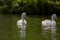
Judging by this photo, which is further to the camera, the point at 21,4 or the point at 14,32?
the point at 21,4

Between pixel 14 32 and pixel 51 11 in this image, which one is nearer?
pixel 14 32

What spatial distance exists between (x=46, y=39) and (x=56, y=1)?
20.5 metres

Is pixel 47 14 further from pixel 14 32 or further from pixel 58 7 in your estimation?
pixel 14 32

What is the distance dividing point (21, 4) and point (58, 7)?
4188mm

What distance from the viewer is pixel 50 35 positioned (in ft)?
66.9

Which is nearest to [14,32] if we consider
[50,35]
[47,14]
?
[50,35]

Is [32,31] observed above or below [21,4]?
below

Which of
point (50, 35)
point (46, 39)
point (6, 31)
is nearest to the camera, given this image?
point (46, 39)

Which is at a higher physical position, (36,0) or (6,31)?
(36,0)

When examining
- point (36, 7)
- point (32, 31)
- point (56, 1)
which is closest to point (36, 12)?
point (36, 7)

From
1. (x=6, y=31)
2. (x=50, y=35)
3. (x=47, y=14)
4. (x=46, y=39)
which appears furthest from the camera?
(x=47, y=14)

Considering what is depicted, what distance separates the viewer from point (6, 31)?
2203 cm

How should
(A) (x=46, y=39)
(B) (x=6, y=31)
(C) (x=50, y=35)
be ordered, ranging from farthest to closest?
(B) (x=6, y=31), (C) (x=50, y=35), (A) (x=46, y=39)

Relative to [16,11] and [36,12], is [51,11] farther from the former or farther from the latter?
[16,11]
